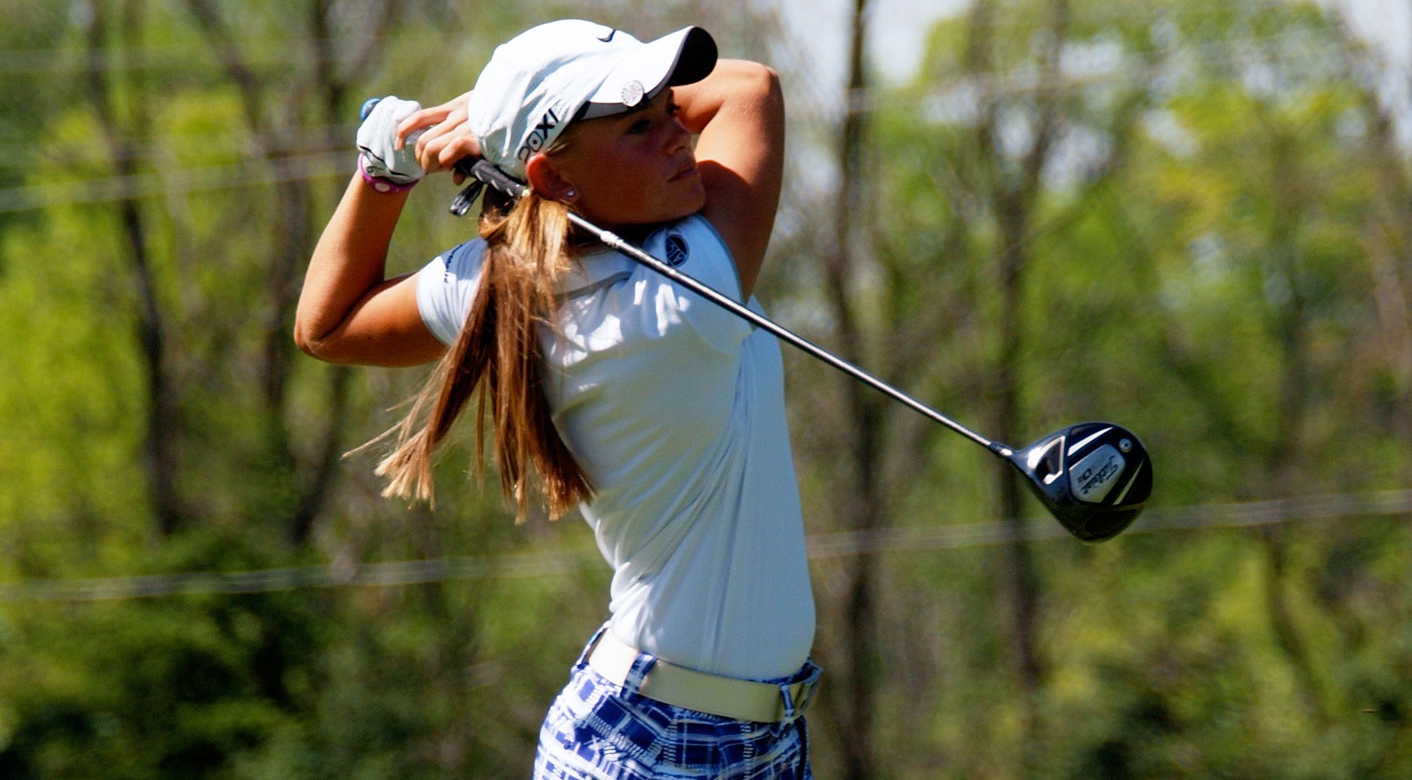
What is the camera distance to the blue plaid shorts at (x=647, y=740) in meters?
1.90

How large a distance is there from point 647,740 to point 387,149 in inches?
32.7

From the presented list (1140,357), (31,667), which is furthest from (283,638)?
(1140,357)

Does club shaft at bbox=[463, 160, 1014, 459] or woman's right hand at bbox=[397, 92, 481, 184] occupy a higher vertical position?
woman's right hand at bbox=[397, 92, 481, 184]

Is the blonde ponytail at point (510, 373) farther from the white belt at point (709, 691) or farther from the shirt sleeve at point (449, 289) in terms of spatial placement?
the white belt at point (709, 691)

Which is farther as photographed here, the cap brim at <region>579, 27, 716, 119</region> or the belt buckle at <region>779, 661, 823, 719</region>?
the belt buckle at <region>779, 661, 823, 719</region>

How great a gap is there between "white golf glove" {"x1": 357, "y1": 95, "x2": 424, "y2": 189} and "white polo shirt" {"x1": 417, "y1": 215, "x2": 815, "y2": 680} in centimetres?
→ 16

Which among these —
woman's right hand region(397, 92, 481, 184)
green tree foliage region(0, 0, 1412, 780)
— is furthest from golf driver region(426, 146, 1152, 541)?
green tree foliage region(0, 0, 1412, 780)

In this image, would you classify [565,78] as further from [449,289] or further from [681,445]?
[681,445]

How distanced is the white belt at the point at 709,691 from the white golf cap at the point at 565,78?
636mm

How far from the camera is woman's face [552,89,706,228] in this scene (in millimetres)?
1845

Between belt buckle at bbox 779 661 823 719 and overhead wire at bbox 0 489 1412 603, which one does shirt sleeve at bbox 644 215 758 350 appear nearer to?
belt buckle at bbox 779 661 823 719

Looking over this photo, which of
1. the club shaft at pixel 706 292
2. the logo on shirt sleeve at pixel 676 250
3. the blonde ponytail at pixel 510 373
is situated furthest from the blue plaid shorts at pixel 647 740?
the logo on shirt sleeve at pixel 676 250

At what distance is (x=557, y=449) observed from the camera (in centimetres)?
192

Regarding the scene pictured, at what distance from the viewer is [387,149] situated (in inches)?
80.4
